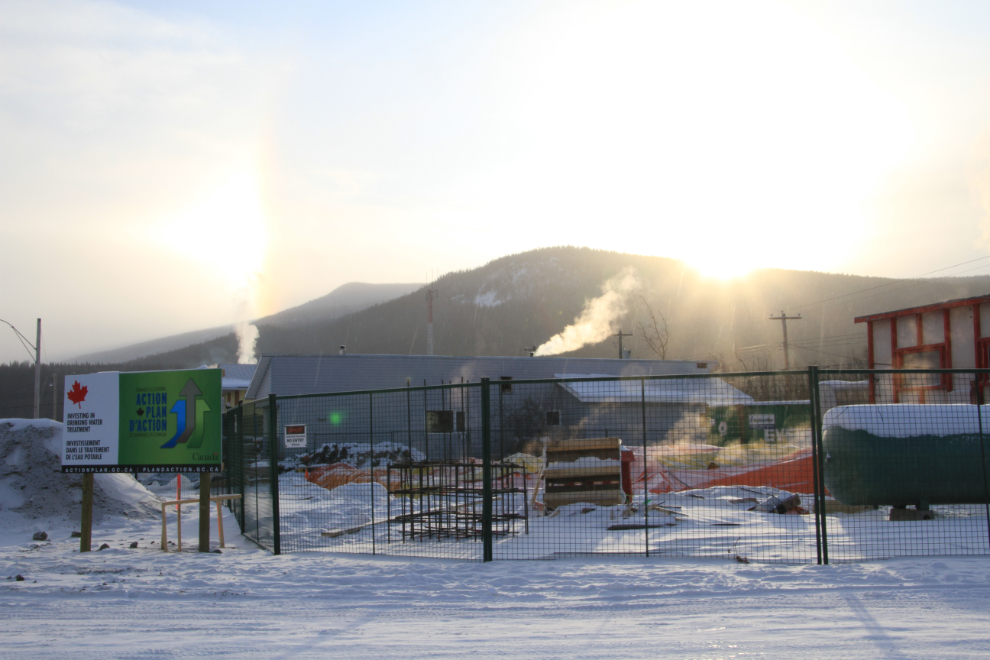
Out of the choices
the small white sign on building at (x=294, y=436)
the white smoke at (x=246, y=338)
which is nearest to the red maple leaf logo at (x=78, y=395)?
the small white sign on building at (x=294, y=436)

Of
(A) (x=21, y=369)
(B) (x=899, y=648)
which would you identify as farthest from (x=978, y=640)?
(A) (x=21, y=369)

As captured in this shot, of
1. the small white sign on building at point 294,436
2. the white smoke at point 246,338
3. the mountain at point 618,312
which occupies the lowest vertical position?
the small white sign on building at point 294,436

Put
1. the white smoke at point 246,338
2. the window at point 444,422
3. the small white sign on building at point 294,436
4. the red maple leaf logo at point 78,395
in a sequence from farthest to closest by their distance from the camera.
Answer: the white smoke at point 246,338
the window at point 444,422
the red maple leaf logo at point 78,395
the small white sign on building at point 294,436

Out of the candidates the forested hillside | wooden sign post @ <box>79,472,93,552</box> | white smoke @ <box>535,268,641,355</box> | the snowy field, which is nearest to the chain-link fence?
the snowy field

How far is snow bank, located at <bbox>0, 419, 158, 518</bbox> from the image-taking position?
14.7 meters

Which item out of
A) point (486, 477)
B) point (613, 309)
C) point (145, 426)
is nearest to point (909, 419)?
point (486, 477)

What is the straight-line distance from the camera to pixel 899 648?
5488 mm

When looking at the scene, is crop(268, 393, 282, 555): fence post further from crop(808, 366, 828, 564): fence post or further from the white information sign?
crop(808, 366, 828, 564): fence post

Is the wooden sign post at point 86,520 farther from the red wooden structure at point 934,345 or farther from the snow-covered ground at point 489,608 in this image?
the red wooden structure at point 934,345

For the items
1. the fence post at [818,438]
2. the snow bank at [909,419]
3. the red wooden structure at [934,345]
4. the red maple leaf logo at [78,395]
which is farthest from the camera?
the red wooden structure at [934,345]

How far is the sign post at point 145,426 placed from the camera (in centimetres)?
1076

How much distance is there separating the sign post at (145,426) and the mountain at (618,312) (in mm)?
117837

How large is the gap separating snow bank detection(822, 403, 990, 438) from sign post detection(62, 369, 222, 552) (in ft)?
34.9

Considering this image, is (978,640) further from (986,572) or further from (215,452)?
(215,452)
